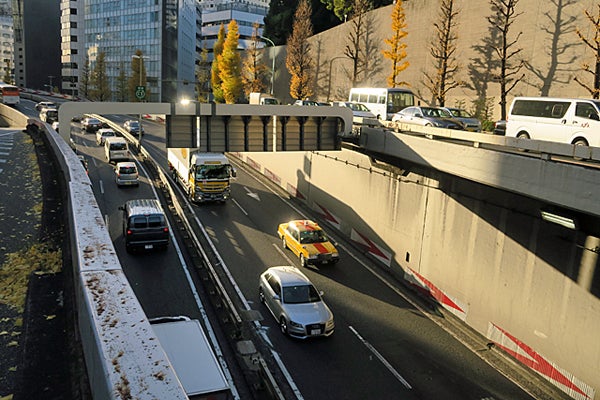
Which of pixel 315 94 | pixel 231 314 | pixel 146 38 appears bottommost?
pixel 231 314

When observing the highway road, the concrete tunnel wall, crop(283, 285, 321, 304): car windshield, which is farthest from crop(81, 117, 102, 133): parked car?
crop(283, 285, 321, 304): car windshield

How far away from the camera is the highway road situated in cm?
1476

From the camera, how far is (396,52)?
47.5 metres

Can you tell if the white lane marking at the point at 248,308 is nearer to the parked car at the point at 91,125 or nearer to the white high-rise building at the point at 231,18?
the parked car at the point at 91,125

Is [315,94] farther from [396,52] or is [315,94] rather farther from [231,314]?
[231,314]

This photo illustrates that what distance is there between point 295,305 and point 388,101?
63.1 ft

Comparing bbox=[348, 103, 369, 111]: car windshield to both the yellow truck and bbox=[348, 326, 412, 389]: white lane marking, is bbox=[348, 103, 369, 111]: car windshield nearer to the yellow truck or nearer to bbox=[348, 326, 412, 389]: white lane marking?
the yellow truck

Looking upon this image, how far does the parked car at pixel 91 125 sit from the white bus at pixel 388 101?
4192cm

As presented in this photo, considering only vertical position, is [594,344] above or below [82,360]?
below

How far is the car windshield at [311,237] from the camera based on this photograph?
2432 centimetres

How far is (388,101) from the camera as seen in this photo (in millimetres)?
32312

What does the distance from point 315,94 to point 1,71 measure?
159387 millimetres

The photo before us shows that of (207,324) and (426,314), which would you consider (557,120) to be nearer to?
(426,314)

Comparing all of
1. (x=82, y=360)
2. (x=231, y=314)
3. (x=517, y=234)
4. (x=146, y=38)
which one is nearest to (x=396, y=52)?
(x=517, y=234)
